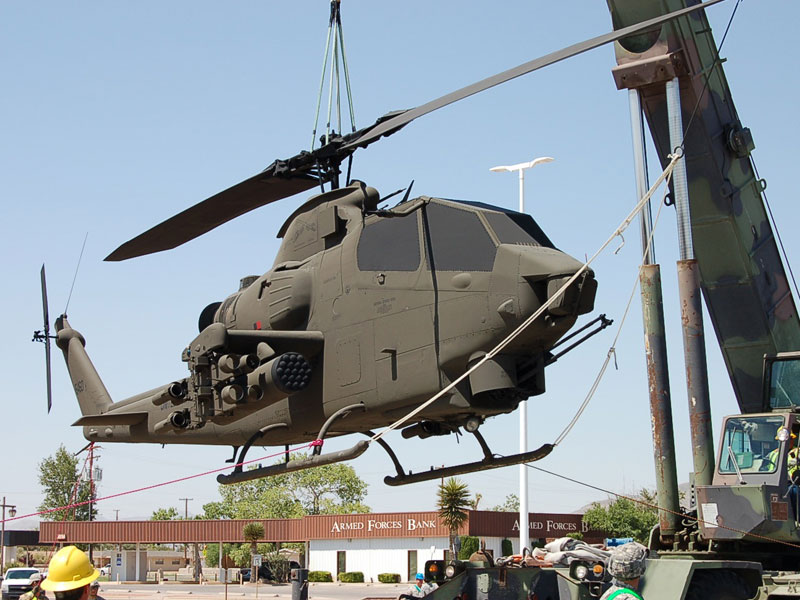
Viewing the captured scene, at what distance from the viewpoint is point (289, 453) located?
11797mm

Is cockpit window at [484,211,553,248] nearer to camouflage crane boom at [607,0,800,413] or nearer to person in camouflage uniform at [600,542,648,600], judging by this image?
camouflage crane boom at [607,0,800,413]

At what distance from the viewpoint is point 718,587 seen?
9.45 meters

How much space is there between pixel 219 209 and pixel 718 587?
23.4 ft

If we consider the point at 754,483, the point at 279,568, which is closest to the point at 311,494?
the point at 279,568

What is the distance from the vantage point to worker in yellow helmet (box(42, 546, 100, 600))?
416 centimetres

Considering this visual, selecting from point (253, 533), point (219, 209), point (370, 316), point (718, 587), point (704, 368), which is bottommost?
point (253, 533)

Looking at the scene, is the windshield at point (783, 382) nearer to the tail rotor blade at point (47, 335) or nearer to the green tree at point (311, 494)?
the tail rotor blade at point (47, 335)

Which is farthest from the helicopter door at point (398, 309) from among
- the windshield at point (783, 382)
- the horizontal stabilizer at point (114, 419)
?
the windshield at point (783, 382)

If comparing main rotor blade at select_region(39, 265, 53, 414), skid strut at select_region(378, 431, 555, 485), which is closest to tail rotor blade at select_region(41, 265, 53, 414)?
main rotor blade at select_region(39, 265, 53, 414)

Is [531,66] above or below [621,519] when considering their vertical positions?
above

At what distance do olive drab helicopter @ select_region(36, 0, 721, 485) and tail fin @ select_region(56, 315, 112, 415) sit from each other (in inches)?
158

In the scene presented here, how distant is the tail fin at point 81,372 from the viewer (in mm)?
15781

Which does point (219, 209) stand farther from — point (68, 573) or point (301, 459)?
point (68, 573)

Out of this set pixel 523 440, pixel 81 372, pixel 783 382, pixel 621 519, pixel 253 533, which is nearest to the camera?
pixel 783 382
